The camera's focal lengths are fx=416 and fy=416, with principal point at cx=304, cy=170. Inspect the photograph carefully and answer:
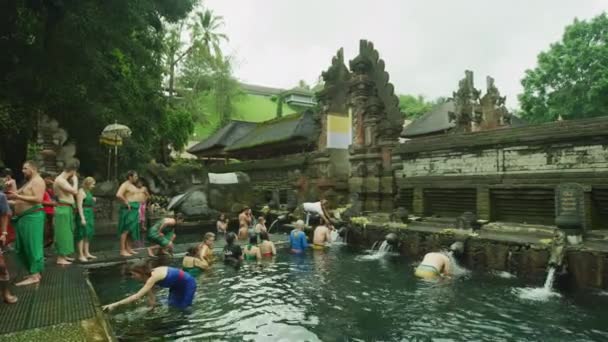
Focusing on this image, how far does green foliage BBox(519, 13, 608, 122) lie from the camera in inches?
850

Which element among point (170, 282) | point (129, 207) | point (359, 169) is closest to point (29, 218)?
point (170, 282)

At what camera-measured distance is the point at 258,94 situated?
173 feet

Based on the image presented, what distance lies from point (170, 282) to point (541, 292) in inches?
244

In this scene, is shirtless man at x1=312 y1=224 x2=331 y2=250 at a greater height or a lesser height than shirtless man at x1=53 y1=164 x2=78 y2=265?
lesser

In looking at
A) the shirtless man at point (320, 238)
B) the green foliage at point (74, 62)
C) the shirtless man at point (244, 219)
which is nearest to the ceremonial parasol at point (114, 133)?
the green foliage at point (74, 62)

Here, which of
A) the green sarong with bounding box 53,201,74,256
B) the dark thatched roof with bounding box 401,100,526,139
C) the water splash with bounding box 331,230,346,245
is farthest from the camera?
the dark thatched roof with bounding box 401,100,526,139

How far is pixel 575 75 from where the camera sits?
74.4 ft

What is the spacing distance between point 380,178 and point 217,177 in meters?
8.71

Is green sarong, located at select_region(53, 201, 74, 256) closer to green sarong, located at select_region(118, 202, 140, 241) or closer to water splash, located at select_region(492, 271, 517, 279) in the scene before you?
green sarong, located at select_region(118, 202, 140, 241)

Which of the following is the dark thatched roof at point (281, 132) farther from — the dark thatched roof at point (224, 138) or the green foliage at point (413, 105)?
the green foliage at point (413, 105)

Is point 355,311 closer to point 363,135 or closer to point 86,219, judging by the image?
point 86,219

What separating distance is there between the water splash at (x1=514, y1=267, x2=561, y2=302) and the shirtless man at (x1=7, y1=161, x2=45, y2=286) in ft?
24.9

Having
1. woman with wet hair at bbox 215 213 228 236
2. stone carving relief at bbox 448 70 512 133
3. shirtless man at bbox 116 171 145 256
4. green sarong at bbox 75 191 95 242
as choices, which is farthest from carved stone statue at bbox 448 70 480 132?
green sarong at bbox 75 191 95 242

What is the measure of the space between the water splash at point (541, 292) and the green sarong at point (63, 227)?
26.4 ft
